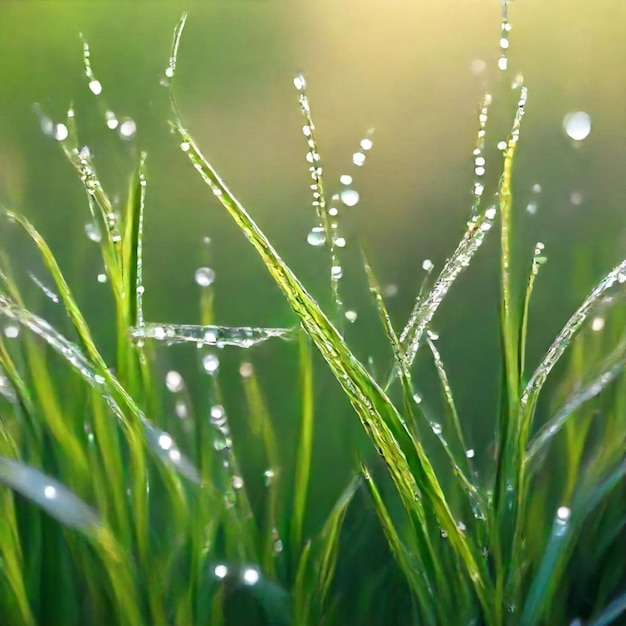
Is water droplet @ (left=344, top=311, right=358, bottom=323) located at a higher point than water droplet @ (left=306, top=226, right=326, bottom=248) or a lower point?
lower

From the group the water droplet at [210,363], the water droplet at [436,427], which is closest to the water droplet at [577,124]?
the water droplet at [436,427]

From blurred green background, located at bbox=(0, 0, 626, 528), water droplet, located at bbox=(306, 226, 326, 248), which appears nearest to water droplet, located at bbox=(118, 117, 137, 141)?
blurred green background, located at bbox=(0, 0, 626, 528)

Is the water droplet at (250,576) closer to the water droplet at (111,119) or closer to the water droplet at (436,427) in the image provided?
the water droplet at (436,427)

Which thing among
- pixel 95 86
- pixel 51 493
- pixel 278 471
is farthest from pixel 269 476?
pixel 95 86

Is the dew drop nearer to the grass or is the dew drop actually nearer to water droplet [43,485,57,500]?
the grass

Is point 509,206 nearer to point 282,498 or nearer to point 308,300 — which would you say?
point 308,300

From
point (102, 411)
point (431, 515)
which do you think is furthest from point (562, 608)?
point (102, 411)

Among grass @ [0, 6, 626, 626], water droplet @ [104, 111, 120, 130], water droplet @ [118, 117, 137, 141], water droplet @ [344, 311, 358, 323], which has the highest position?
water droplet @ [104, 111, 120, 130]
